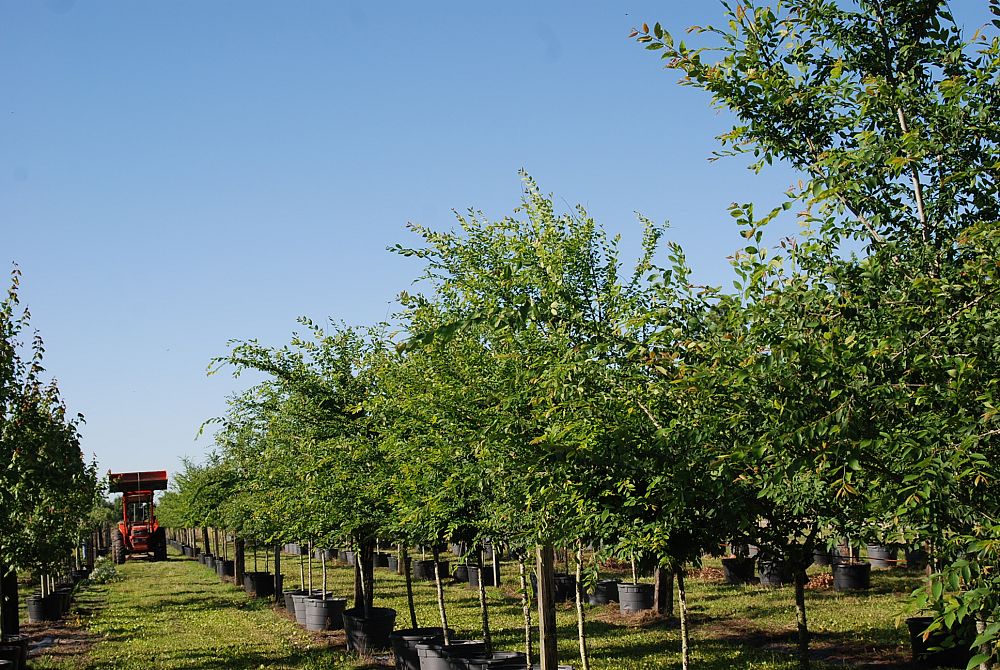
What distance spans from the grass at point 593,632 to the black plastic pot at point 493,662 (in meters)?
2.63

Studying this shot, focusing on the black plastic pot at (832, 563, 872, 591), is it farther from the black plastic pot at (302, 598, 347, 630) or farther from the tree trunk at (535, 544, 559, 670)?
the tree trunk at (535, 544, 559, 670)

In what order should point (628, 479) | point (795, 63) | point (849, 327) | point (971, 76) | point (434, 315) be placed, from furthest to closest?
point (434, 315) < point (628, 479) < point (795, 63) < point (971, 76) < point (849, 327)

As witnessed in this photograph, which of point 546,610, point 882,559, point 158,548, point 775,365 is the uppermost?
point 775,365

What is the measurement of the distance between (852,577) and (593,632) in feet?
22.0

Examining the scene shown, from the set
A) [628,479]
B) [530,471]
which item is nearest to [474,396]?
[530,471]

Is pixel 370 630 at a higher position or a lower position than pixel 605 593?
higher

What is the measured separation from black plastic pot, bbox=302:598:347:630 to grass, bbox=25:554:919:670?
0.56 m

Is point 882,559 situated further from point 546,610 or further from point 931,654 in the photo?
point 546,610

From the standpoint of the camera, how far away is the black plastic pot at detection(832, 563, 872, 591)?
20.4 meters

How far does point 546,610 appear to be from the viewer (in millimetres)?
9609

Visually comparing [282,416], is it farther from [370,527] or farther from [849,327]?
[849,327]

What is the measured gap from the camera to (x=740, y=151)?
6121 mm

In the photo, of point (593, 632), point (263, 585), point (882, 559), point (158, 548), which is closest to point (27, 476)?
point (593, 632)

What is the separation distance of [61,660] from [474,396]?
1374cm
